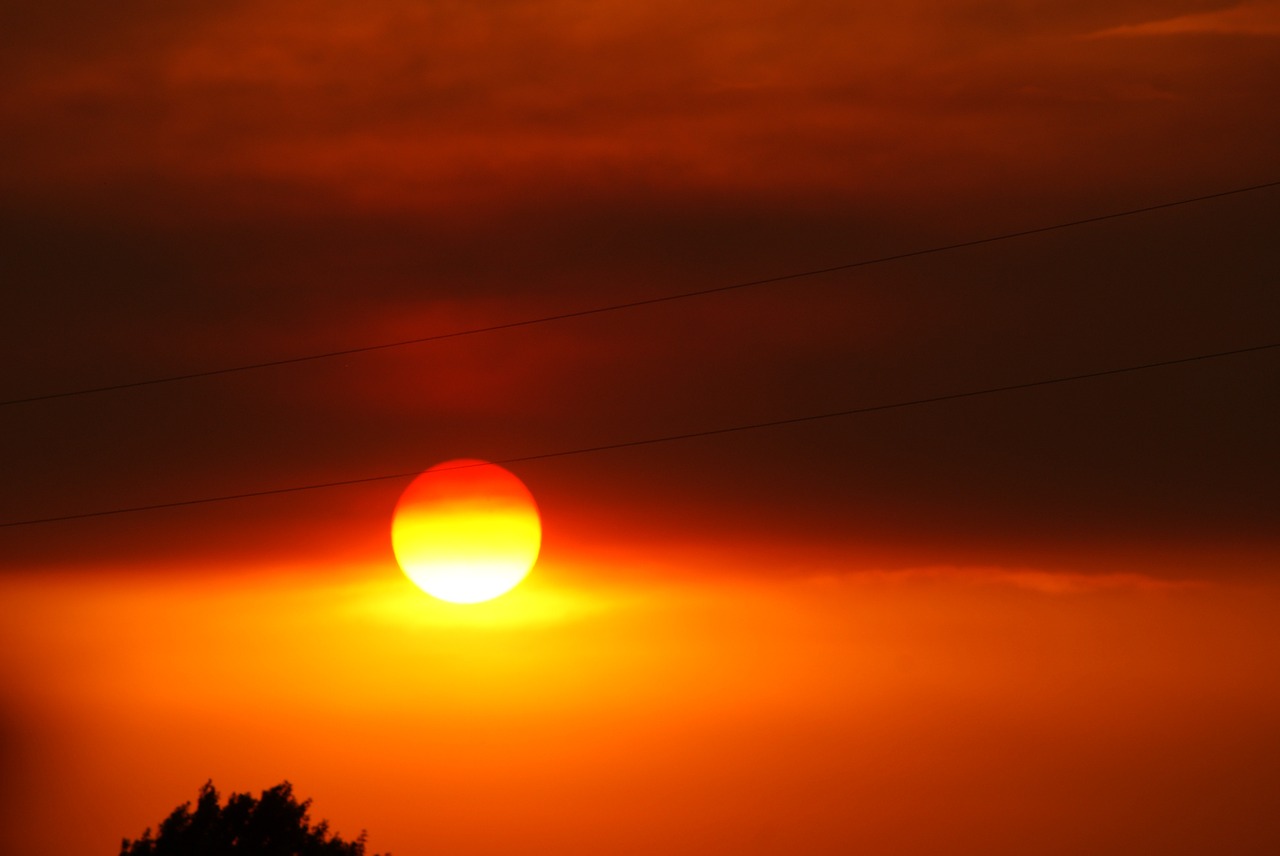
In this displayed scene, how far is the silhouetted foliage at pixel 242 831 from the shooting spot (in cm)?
5550

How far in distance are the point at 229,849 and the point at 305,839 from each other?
2359 mm

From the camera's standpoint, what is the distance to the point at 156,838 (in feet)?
184

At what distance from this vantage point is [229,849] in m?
56.0

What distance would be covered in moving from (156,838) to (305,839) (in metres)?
4.43

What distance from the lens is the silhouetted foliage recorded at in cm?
5550

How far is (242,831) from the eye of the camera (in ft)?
185

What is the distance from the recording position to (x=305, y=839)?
57.1 metres

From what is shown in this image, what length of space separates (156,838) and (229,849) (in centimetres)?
220
